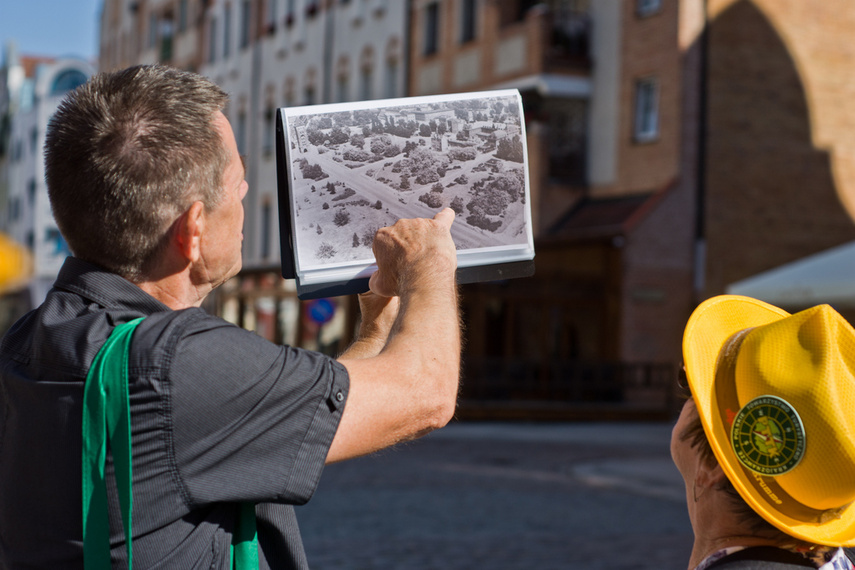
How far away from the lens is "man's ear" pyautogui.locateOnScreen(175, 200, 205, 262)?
1.85 m

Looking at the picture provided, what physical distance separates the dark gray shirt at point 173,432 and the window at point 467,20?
2812 cm

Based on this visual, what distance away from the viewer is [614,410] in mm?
24266

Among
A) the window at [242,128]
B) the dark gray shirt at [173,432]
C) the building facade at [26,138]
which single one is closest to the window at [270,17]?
the window at [242,128]

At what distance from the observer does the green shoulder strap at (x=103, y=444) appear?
1.66 meters

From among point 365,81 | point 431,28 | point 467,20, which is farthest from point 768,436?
point 365,81

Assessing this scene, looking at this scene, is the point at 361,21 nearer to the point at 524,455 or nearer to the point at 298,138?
the point at 524,455

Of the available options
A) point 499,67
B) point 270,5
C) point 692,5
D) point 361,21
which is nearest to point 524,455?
point 692,5

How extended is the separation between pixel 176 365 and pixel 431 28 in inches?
1187

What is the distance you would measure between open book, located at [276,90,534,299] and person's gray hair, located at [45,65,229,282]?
210 millimetres

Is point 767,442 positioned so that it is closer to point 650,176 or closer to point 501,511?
point 501,511

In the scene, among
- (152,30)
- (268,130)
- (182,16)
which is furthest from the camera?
(152,30)

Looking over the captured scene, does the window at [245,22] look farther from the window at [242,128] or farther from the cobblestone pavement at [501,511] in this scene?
the cobblestone pavement at [501,511]

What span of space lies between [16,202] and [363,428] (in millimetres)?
68086

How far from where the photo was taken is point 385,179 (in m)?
2.07
